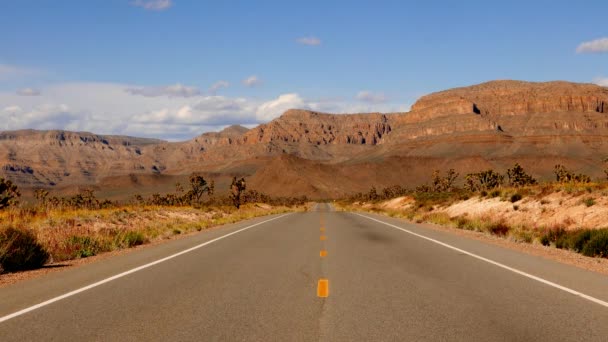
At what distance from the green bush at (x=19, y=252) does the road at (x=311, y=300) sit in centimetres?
123

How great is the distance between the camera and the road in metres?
6.60

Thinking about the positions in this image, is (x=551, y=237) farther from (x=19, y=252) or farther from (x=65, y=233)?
(x=19, y=252)

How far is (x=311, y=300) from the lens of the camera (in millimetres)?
8500

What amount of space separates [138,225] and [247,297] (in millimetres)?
21877

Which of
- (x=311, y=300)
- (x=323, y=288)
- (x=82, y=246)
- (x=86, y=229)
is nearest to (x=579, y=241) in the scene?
(x=323, y=288)

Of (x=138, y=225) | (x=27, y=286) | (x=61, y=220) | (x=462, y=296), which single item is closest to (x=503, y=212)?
(x=138, y=225)

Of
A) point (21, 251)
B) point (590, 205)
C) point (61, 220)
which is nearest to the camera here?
point (21, 251)

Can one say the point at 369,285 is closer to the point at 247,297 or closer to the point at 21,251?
the point at 247,297

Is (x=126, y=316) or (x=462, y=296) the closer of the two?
(x=126, y=316)

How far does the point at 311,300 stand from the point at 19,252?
24.7 ft

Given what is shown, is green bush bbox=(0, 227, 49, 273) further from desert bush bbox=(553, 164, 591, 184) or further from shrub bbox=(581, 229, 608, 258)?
desert bush bbox=(553, 164, 591, 184)

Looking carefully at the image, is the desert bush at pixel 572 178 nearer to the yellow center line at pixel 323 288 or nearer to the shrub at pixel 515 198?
the shrub at pixel 515 198

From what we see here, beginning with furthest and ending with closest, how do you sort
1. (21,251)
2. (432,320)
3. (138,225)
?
(138,225) < (21,251) < (432,320)

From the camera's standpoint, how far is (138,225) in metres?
29.2
